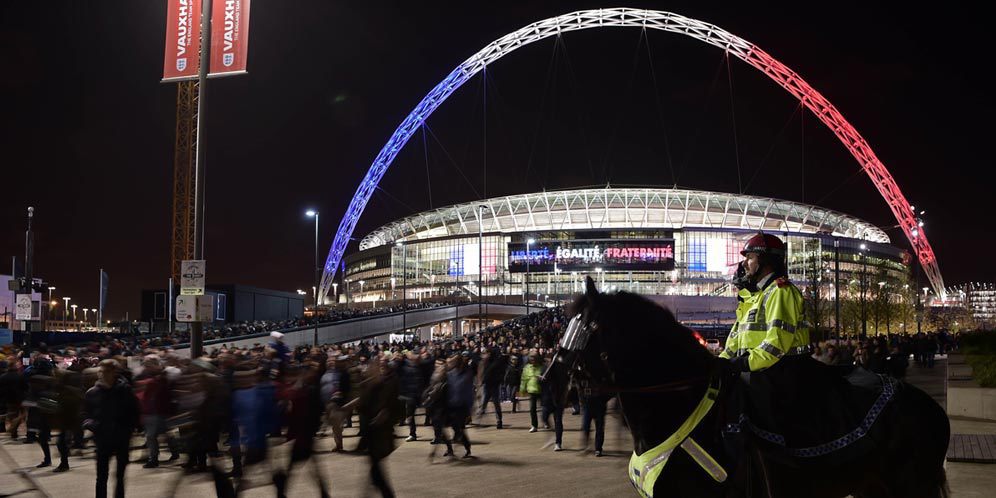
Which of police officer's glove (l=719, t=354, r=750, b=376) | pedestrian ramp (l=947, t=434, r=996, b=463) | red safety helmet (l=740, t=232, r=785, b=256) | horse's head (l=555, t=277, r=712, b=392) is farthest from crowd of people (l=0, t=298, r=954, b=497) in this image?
pedestrian ramp (l=947, t=434, r=996, b=463)

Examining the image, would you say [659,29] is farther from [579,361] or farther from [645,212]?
[579,361]

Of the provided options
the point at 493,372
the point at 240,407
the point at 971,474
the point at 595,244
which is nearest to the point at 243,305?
the point at 493,372

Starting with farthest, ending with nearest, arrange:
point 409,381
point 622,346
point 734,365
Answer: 1. point 409,381
2. point 734,365
3. point 622,346

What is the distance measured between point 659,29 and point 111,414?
76.5 meters

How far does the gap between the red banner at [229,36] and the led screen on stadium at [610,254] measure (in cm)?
9545

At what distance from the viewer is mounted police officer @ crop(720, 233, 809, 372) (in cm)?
520

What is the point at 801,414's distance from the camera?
5219 mm

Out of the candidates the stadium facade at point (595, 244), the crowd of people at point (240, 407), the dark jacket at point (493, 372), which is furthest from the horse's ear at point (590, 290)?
the stadium facade at point (595, 244)

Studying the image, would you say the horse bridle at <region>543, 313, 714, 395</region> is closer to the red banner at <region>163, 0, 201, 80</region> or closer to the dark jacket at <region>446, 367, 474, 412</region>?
the dark jacket at <region>446, 367, 474, 412</region>

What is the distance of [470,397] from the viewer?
16.6m

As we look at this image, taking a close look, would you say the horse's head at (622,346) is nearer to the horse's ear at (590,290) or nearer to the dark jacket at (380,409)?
the horse's ear at (590,290)

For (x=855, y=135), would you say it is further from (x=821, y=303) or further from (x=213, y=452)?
(x=213, y=452)

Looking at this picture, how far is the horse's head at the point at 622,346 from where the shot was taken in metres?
5.04

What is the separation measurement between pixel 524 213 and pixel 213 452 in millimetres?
121340
